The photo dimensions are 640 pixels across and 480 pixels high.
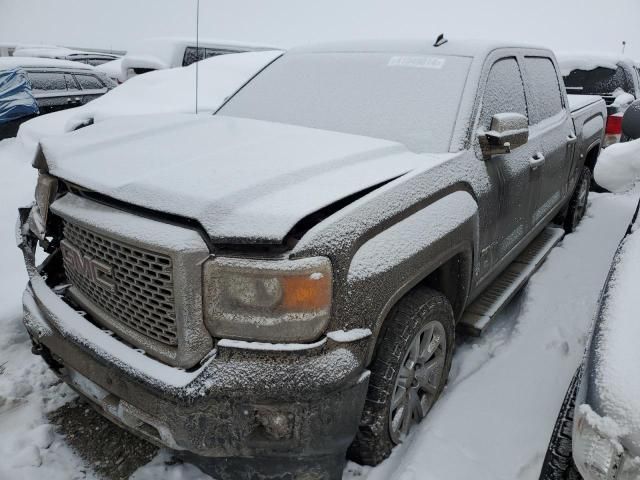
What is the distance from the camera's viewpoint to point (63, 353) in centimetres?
201

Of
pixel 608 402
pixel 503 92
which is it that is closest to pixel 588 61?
pixel 503 92

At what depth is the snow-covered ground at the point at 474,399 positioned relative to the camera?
2.14 m

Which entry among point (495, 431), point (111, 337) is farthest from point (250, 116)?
point (495, 431)

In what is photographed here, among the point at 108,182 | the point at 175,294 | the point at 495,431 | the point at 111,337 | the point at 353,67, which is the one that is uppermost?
the point at 353,67

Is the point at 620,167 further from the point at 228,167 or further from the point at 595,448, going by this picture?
the point at 228,167

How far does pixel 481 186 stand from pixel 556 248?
2.44 m

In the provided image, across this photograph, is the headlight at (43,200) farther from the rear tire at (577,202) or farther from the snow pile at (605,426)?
the rear tire at (577,202)

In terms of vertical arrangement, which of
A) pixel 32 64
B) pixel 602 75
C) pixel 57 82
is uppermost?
pixel 602 75

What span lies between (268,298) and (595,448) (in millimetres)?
1001

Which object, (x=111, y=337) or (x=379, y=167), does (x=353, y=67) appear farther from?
(x=111, y=337)

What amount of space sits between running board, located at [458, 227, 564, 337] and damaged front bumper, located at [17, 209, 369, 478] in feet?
3.91

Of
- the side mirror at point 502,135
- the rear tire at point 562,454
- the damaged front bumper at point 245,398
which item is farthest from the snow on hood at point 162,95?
the rear tire at point 562,454

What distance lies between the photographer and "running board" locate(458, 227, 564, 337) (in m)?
2.76

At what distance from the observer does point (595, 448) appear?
1.34m
